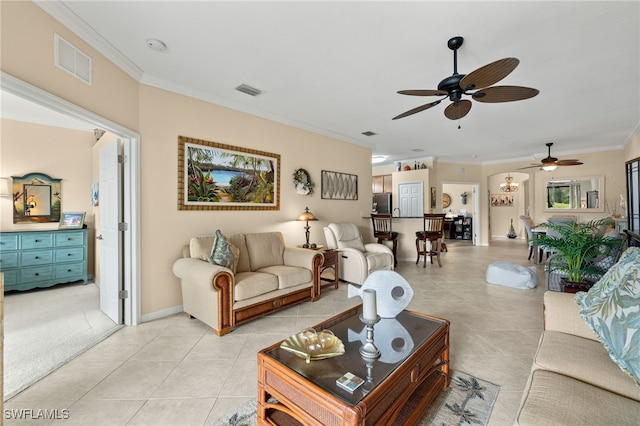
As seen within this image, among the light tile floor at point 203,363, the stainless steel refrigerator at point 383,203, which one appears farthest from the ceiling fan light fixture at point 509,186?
the light tile floor at point 203,363

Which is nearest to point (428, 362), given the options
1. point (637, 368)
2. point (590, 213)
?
point (637, 368)

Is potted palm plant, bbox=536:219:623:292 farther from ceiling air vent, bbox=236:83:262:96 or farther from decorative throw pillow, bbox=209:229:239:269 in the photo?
ceiling air vent, bbox=236:83:262:96

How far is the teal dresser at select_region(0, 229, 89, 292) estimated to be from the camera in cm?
371

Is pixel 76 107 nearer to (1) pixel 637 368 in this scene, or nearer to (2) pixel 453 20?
(2) pixel 453 20

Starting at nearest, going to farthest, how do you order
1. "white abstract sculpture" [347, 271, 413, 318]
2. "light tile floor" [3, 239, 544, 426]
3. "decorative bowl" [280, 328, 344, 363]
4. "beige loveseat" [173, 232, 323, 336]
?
"decorative bowl" [280, 328, 344, 363], "light tile floor" [3, 239, 544, 426], "white abstract sculpture" [347, 271, 413, 318], "beige loveseat" [173, 232, 323, 336]

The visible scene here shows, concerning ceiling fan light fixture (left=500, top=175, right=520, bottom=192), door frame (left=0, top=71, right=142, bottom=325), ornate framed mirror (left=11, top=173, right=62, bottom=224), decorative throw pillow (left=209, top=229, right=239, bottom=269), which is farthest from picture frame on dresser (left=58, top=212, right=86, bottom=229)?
ceiling fan light fixture (left=500, top=175, right=520, bottom=192)

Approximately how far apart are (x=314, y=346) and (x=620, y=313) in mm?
1373

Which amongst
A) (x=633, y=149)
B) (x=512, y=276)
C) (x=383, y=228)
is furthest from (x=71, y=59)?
(x=633, y=149)

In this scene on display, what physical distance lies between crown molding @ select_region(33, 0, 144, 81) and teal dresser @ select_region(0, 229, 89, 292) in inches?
118

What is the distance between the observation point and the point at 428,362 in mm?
1597

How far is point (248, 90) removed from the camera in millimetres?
3221

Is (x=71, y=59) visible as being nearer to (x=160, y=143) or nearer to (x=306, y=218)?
(x=160, y=143)

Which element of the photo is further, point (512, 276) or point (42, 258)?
point (512, 276)

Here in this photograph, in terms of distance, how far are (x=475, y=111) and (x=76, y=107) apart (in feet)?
15.1
